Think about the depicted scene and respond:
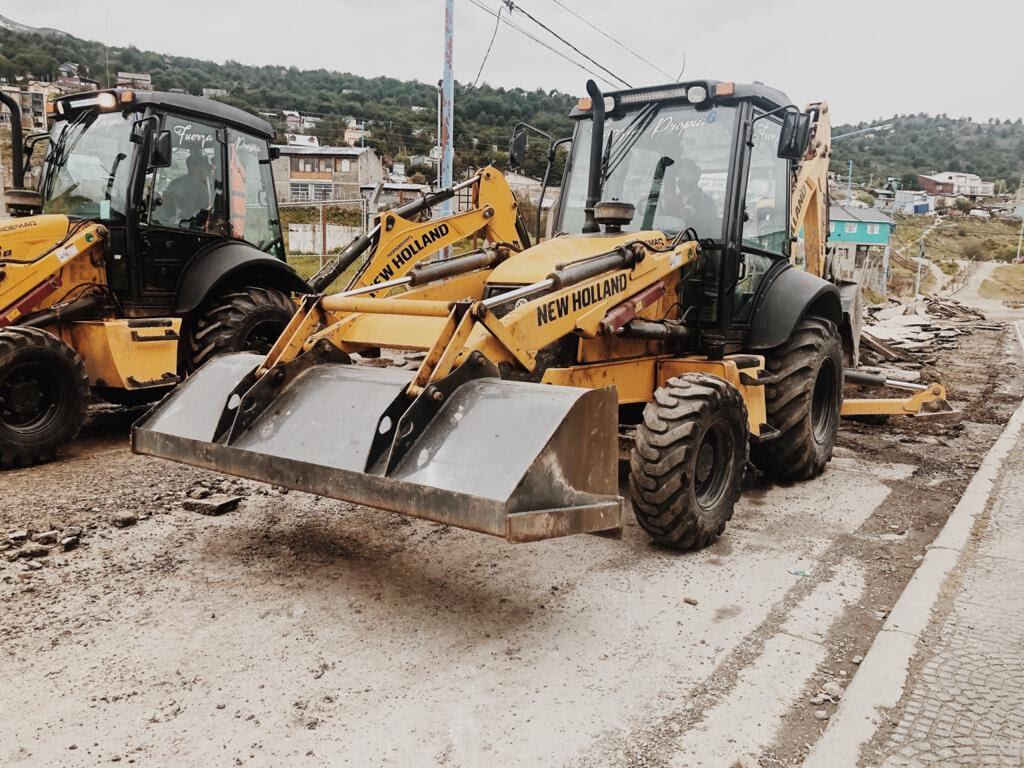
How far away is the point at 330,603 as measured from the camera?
12.8 feet

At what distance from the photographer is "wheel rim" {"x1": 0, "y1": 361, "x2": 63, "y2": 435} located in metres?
6.01

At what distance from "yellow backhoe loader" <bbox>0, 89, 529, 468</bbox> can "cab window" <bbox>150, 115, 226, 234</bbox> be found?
0.01 meters

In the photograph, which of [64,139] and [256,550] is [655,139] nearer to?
[256,550]

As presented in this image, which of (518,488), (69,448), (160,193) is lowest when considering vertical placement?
(69,448)

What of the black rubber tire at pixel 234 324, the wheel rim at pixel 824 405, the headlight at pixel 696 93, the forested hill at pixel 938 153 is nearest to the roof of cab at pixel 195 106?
the black rubber tire at pixel 234 324

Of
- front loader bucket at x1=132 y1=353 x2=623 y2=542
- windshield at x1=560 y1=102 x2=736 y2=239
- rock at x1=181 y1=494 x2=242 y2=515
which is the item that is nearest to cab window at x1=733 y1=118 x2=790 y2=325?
windshield at x1=560 y1=102 x2=736 y2=239

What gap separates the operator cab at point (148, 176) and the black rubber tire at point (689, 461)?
456 centimetres

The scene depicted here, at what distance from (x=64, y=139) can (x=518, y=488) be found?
6.20m

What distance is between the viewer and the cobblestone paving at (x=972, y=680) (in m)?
2.85

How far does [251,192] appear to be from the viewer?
8070mm

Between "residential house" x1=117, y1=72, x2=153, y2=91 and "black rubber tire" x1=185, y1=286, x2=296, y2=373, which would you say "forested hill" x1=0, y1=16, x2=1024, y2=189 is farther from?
"black rubber tire" x1=185, y1=286, x2=296, y2=373

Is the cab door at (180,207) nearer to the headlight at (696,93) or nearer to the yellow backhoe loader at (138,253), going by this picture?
the yellow backhoe loader at (138,253)

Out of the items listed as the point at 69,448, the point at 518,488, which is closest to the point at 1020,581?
the point at 518,488

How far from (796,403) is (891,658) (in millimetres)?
2808
